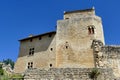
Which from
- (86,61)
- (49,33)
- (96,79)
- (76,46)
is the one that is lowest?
(96,79)

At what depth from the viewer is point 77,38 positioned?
28.1 meters

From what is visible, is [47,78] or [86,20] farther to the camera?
[86,20]

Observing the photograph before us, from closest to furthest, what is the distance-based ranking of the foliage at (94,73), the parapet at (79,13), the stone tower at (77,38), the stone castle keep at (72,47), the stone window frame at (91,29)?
the foliage at (94,73)
the stone castle keep at (72,47)
the stone tower at (77,38)
the stone window frame at (91,29)
the parapet at (79,13)

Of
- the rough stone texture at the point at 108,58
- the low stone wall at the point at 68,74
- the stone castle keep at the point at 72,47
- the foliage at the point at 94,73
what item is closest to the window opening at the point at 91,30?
the stone castle keep at the point at 72,47

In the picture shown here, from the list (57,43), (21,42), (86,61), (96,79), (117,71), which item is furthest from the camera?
(21,42)

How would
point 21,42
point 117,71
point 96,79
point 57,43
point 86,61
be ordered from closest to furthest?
point 96,79 → point 117,71 → point 86,61 → point 57,43 → point 21,42

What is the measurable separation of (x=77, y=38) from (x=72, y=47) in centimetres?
142

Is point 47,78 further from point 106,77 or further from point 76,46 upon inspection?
point 76,46

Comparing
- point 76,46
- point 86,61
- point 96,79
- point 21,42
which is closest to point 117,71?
point 86,61

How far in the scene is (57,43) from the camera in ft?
93.9

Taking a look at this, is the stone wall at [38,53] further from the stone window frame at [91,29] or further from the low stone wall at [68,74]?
the low stone wall at [68,74]

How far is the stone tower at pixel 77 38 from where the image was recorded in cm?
2688

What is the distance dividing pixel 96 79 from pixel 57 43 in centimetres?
1298

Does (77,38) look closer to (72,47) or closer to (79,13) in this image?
(72,47)
